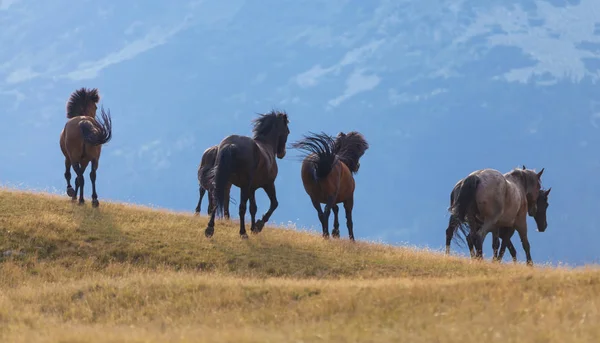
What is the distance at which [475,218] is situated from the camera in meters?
19.5

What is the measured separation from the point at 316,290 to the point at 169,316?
2434mm

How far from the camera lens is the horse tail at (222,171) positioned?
18469 mm

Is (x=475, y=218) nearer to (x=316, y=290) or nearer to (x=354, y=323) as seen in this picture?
(x=316, y=290)

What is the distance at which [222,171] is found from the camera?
A: 18.5 metres

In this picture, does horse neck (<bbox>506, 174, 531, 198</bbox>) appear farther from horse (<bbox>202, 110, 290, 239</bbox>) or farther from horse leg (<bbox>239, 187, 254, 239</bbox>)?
horse leg (<bbox>239, 187, 254, 239</bbox>)

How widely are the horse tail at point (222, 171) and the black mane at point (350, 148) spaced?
5984mm

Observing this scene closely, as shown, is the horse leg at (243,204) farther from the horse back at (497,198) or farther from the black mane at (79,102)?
the black mane at (79,102)

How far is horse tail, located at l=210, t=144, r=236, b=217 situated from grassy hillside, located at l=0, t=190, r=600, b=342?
1076mm

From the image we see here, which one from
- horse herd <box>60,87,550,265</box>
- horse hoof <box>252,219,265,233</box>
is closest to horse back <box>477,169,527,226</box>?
horse herd <box>60,87,550,265</box>

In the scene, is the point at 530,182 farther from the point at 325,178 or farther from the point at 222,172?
the point at 222,172

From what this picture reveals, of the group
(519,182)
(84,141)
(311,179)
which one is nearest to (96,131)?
(84,141)

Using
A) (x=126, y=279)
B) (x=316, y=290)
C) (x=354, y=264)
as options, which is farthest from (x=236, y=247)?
(x=316, y=290)

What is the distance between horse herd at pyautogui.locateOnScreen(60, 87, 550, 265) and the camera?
1909 cm

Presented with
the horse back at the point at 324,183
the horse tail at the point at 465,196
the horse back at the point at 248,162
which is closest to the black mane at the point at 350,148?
the horse back at the point at 324,183
